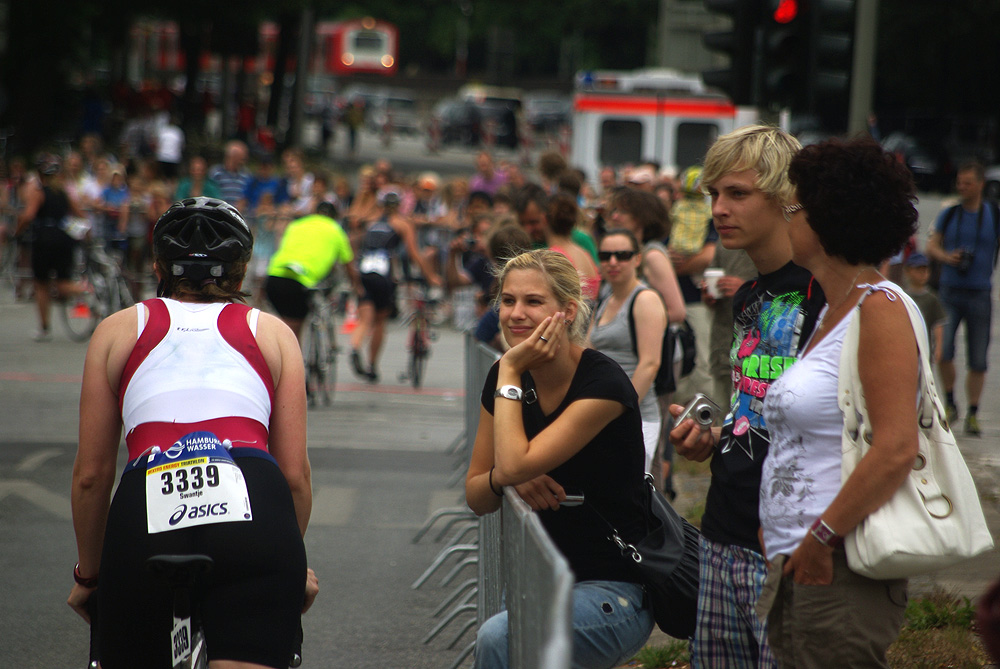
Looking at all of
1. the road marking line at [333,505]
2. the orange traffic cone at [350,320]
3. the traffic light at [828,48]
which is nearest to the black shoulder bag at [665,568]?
the road marking line at [333,505]

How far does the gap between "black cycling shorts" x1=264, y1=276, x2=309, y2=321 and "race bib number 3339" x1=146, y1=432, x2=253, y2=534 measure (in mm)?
7832

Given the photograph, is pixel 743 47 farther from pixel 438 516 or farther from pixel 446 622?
pixel 446 622

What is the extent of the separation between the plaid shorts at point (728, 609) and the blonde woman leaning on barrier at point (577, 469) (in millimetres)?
162

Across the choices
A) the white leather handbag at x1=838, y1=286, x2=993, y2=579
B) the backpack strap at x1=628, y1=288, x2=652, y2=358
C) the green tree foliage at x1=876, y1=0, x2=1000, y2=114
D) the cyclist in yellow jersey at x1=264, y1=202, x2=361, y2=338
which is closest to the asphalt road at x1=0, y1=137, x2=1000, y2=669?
the cyclist in yellow jersey at x1=264, y1=202, x2=361, y2=338

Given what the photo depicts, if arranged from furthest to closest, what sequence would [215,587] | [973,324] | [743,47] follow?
[973,324] < [743,47] < [215,587]

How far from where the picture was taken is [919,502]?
2.77 m

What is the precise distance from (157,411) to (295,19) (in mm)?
38397

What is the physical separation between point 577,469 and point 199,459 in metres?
1.04

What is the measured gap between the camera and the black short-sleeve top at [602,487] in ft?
10.9

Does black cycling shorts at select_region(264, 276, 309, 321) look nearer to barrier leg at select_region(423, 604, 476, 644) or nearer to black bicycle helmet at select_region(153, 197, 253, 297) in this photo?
barrier leg at select_region(423, 604, 476, 644)

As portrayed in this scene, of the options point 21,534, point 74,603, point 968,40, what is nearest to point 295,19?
point 968,40

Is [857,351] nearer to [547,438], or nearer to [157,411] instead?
[547,438]

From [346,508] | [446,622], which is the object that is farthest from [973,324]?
[446,622]

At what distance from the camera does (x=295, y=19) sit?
39.5 m
